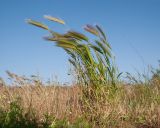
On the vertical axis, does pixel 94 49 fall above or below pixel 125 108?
above

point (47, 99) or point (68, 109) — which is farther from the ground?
point (47, 99)

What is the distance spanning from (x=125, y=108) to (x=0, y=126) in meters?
2.14

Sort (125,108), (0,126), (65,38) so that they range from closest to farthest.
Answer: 1. (0,126)
2. (65,38)
3. (125,108)

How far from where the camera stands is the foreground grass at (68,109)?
5.88 meters

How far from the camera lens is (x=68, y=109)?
629cm

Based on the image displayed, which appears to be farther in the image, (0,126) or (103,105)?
(103,105)

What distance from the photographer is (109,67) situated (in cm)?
659

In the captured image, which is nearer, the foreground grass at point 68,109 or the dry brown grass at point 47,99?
the foreground grass at point 68,109

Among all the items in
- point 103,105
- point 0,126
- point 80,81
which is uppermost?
point 80,81

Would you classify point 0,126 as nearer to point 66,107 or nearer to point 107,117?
point 66,107

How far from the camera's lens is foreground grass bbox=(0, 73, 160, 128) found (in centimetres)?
588

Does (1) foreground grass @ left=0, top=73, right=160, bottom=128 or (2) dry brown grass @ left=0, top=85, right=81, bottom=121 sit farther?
(2) dry brown grass @ left=0, top=85, right=81, bottom=121

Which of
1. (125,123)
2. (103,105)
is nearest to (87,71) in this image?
(103,105)

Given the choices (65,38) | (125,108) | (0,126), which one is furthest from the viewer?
(125,108)
